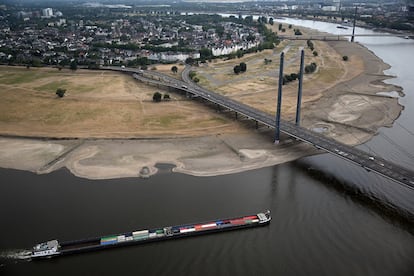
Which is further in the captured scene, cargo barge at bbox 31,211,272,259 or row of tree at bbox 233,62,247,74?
row of tree at bbox 233,62,247,74

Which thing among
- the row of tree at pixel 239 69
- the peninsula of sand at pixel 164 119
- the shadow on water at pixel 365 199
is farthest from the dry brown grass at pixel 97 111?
the row of tree at pixel 239 69

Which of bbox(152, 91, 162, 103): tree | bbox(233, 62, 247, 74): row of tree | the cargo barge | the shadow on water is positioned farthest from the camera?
bbox(233, 62, 247, 74): row of tree

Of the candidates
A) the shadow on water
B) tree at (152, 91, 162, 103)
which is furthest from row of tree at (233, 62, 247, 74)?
the shadow on water

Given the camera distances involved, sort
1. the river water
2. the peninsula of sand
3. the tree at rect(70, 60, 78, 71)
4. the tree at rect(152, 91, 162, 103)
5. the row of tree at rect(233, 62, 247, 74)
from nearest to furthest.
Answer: the river water
the peninsula of sand
the tree at rect(152, 91, 162, 103)
the row of tree at rect(233, 62, 247, 74)
the tree at rect(70, 60, 78, 71)

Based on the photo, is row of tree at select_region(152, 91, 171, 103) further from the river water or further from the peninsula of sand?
the river water

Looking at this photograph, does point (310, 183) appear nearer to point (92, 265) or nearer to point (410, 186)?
point (410, 186)

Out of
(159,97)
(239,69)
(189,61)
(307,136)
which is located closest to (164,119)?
(159,97)
